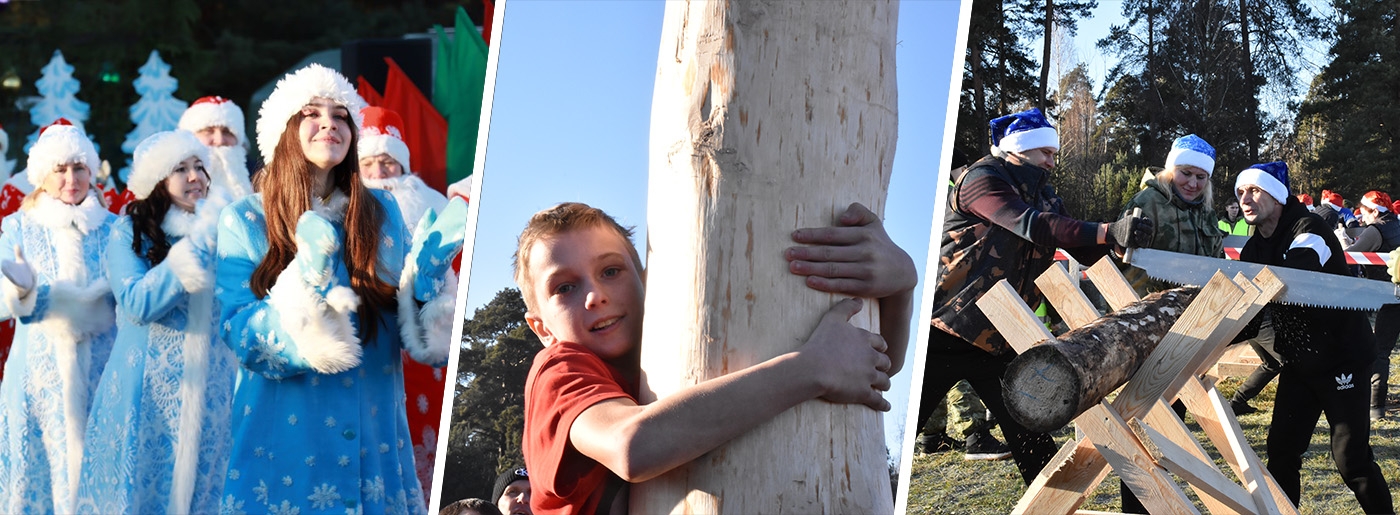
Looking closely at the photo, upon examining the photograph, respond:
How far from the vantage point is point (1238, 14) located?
14.5ft

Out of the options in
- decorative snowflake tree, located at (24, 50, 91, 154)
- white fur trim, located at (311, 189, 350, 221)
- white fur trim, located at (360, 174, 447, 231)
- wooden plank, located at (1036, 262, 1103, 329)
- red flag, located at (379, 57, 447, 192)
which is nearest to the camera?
white fur trim, located at (311, 189, 350, 221)

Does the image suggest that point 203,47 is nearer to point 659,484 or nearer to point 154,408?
point 154,408

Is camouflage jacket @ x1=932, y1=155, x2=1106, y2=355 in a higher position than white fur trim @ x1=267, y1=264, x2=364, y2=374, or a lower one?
higher

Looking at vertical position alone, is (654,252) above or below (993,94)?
below

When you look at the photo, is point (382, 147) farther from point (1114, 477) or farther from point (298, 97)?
point (1114, 477)

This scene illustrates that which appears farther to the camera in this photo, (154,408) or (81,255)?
(81,255)

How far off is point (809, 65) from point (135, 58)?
10.7 meters

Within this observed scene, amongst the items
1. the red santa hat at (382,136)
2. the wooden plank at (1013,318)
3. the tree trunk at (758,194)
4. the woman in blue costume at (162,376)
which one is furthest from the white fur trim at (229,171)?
the tree trunk at (758,194)

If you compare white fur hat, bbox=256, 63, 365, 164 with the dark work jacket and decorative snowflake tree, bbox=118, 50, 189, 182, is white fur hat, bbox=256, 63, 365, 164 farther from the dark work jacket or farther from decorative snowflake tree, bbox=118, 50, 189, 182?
decorative snowflake tree, bbox=118, 50, 189, 182

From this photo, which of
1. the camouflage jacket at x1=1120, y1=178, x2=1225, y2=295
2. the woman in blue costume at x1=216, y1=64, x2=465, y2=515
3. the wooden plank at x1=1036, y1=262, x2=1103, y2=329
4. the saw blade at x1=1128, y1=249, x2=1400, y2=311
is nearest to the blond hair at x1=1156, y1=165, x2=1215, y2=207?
the camouflage jacket at x1=1120, y1=178, x2=1225, y2=295

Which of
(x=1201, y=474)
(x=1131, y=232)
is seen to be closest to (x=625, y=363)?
(x=1201, y=474)

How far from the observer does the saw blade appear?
4.05 metres

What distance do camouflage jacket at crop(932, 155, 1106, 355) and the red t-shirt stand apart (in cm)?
228

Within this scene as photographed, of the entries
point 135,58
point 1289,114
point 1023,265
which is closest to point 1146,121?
→ point 1289,114
